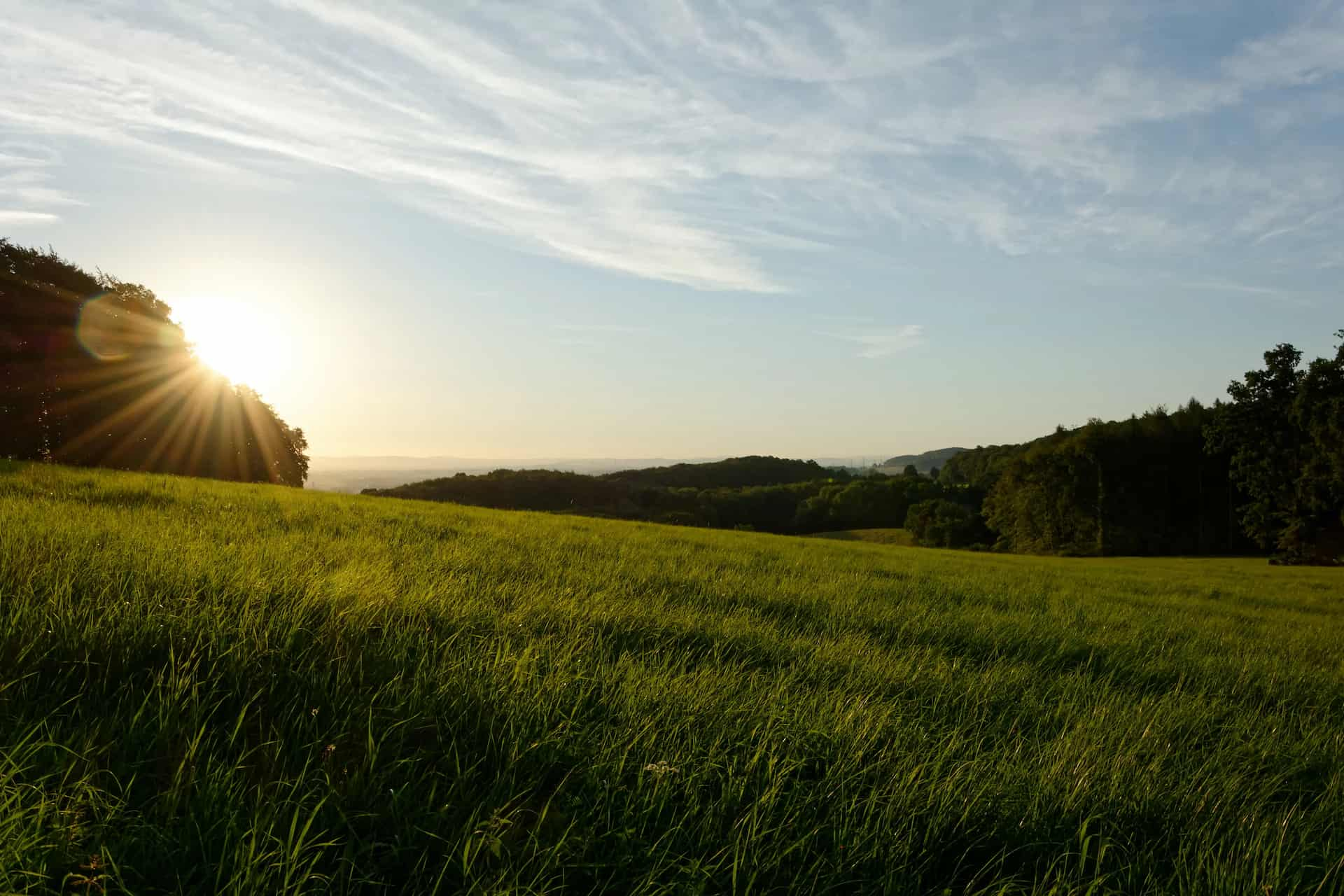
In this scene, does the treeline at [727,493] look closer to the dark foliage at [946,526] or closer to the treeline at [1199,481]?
the dark foliage at [946,526]

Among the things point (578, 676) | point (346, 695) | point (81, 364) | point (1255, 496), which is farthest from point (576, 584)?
point (1255, 496)

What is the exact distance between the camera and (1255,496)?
159 feet

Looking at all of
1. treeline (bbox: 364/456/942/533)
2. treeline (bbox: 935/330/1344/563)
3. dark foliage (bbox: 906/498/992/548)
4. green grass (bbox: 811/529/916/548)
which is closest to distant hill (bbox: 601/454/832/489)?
treeline (bbox: 364/456/942/533)

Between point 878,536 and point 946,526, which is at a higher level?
point 946,526

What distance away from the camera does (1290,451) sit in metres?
45.4

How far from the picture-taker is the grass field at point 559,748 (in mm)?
1931

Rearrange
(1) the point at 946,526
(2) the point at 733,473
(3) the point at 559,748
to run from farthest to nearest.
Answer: (2) the point at 733,473, (1) the point at 946,526, (3) the point at 559,748

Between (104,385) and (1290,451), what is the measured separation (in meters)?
61.6

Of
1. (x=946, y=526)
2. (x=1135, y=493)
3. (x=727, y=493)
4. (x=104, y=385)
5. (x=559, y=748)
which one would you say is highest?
(x=104, y=385)

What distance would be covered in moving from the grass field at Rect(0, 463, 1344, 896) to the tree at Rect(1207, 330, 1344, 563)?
4967cm

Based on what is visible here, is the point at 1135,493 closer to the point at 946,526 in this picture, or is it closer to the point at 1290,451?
the point at 1290,451

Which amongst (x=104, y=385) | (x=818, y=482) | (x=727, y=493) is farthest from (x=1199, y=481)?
(x=104, y=385)

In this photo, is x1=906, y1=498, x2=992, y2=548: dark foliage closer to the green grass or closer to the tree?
the green grass

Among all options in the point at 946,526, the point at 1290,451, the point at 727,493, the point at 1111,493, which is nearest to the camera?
the point at 1290,451
